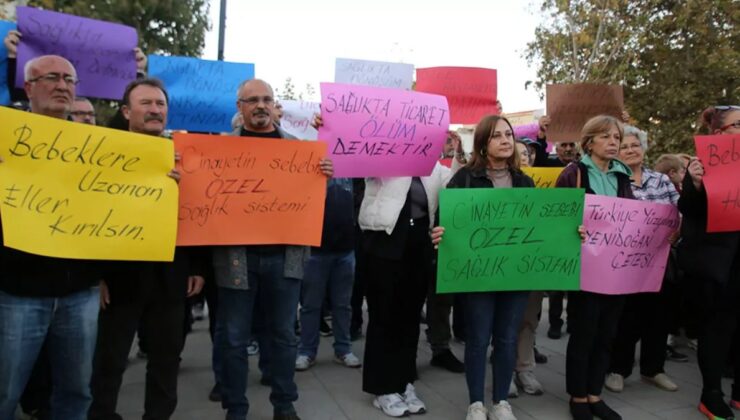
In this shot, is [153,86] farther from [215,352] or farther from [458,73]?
[458,73]

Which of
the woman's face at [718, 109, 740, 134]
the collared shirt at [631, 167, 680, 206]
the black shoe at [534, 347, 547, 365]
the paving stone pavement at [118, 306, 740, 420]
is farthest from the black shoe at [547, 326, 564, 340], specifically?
the woman's face at [718, 109, 740, 134]

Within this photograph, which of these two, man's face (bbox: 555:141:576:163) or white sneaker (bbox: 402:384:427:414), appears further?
man's face (bbox: 555:141:576:163)

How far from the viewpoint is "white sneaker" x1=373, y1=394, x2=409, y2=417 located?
140 inches

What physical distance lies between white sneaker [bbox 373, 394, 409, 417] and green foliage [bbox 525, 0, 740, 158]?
1338 centimetres

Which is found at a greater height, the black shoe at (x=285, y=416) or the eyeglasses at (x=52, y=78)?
the eyeglasses at (x=52, y=78)

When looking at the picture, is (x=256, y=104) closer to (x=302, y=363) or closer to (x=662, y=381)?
(x=302, y=363)

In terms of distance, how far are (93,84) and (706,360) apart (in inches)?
182

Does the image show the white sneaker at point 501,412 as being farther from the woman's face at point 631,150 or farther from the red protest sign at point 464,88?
the red protest sign at point 464,88

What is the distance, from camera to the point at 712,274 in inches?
138

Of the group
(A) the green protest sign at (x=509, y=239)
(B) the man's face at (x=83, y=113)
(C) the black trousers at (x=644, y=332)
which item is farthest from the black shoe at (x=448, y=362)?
(B) the man's face at (x=83, y=113)

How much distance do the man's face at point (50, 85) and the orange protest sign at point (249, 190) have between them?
0.57 metres

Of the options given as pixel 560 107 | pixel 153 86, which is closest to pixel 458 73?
pixel 560 107

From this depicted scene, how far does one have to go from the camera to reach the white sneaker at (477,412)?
341cm

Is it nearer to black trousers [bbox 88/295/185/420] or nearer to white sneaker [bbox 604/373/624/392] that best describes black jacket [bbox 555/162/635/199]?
white sneaker [bbox 604/373/624/392]
